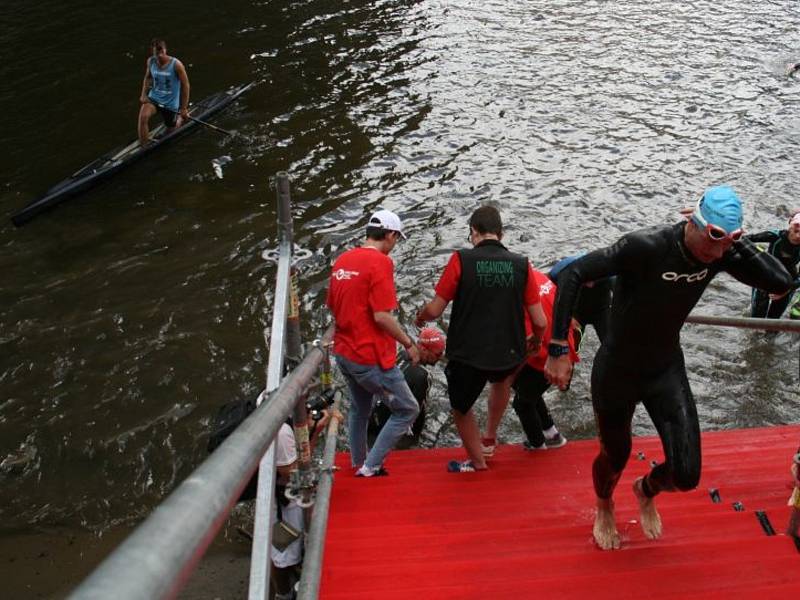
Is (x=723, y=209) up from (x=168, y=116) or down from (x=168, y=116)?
up

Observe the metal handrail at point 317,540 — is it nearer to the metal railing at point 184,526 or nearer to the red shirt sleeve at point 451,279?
the metal railing at point 184,526

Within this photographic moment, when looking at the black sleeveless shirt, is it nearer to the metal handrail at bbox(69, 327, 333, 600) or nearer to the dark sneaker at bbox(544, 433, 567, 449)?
the dark sneaker at bbox(544, 433, 567, 449)

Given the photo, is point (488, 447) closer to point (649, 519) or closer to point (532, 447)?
point (532, 447)

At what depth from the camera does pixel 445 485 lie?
18.7 feet

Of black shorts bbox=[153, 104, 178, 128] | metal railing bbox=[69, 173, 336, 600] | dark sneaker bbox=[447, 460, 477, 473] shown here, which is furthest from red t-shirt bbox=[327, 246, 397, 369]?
black shorts bbox=[153, 104, 178, 128]

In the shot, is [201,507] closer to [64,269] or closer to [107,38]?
[64,269]

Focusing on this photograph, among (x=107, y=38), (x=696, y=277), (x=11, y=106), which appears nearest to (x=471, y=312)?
(x=696, y=277)

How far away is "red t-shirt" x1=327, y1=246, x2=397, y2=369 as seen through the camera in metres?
5.45

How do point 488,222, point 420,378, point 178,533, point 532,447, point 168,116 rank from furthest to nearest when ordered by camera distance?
1. point 168,116
2. point 420,378
3. point 532,447
4. point 488,222
5. point 178,533

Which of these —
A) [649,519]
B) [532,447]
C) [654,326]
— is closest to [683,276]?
[654,326]

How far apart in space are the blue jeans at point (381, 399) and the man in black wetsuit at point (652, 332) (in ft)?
5.62

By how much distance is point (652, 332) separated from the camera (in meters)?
4.14

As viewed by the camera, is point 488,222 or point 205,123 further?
point 205,123

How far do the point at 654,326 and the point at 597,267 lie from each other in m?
0.42
